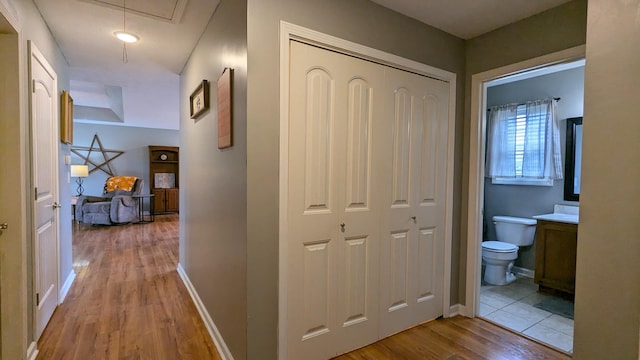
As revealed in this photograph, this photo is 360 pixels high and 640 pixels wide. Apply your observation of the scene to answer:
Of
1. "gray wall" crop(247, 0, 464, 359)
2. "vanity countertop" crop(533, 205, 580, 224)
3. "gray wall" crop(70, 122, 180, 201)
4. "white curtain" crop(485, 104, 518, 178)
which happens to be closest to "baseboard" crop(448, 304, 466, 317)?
"vanity countertop" crop(533, 205, 580, 224)

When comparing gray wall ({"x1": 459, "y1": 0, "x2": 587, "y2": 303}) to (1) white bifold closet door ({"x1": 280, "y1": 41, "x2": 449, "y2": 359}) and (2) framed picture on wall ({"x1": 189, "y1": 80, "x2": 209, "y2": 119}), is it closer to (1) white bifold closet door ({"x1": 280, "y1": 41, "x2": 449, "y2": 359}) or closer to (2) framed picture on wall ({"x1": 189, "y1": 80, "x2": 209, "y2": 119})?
(1) white bifold closet door ({"x1": 280, "y1": 41, "x2": 449, "y2": 359})

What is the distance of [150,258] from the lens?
412cm

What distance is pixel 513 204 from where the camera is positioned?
3.71 meters

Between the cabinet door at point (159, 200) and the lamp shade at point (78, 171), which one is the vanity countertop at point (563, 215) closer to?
the cabinet door at point (159, 200)

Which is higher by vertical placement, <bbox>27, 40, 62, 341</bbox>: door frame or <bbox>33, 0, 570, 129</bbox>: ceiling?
<bbox>33, 0, 570, 129</bbox>: ceiling

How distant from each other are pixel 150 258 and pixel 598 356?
457 centimetres

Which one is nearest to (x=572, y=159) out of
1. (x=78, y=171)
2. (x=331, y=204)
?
→ (x=331, y=204)

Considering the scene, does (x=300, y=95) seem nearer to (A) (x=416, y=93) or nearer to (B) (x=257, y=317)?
(A) (x=416, y=93)

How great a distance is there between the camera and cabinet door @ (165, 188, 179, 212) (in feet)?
26.5

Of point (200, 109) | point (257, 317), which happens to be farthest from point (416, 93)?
point (257, 317)

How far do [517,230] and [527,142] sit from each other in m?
1.05

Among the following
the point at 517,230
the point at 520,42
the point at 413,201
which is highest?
the point at 520,42

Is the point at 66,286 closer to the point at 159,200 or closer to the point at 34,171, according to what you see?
the point at 34,171

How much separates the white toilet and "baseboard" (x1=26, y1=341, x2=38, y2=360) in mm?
3875
